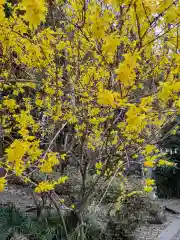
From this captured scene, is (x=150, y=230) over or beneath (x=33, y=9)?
beneath

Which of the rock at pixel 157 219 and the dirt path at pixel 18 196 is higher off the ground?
the dirt path at pixel 18 196

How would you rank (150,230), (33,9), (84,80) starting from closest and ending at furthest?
(33,9) → (84,80) → (150,230)

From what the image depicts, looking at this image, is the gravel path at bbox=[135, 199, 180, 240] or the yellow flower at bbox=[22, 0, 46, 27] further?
the gravel path at bbox=[135, 199, 180, 240]

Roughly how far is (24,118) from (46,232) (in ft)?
5.43

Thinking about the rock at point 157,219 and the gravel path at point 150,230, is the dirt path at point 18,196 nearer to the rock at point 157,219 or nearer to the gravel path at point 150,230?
the gravel path at point 150,230

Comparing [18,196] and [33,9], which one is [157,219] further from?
[33,9]

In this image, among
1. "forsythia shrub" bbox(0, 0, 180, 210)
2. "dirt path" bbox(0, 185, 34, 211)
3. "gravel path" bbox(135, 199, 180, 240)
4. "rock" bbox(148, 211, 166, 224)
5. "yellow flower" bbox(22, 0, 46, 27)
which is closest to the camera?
"yellow flower" bbox(22, 0, 46, 27)

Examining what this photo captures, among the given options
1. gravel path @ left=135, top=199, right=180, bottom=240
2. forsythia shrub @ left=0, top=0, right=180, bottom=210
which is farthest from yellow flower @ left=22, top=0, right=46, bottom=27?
gravel path @ left=135, top=199, right=180, bottom=240

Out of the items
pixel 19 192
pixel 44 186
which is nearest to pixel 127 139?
pixel 44 186

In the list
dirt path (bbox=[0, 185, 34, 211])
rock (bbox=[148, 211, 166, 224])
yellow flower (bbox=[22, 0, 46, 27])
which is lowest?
rock (bbox=[148, 211, 166, 224])

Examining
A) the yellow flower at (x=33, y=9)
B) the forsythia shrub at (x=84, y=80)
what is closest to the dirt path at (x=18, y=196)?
the forsythia shrub at (x=84, y=80)

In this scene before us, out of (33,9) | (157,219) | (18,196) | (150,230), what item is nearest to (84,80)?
(33,9)

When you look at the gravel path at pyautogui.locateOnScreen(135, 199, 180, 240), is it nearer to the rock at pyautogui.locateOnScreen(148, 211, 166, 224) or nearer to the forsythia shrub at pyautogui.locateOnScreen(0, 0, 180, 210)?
the rock at pyautogui.locateOnScreen(148, 211, 166, 224)

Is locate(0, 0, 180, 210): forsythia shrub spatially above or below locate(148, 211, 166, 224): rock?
above
